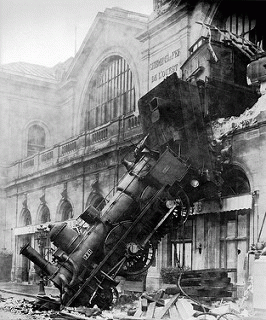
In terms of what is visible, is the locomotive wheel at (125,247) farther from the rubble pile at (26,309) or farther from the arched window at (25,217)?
the arched window at (25,217)

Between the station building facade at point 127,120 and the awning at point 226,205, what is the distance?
27 millimetres

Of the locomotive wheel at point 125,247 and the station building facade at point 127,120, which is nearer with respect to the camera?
the locomotive wheel at point 125,247

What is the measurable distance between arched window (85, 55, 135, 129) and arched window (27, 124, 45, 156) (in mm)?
5500

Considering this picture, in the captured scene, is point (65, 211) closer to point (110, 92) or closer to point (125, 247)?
point (110, 92)

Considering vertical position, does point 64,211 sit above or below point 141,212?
above

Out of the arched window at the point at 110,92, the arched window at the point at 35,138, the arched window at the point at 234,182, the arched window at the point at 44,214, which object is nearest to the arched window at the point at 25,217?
the arched window at the point at 44,214

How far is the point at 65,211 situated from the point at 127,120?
654cm

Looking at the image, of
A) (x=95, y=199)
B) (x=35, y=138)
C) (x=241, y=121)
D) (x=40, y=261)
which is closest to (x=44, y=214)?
(x=95, y=199)

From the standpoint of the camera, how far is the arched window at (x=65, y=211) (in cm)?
2395

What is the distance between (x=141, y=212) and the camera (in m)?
13.4

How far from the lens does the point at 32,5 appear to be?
10.7m

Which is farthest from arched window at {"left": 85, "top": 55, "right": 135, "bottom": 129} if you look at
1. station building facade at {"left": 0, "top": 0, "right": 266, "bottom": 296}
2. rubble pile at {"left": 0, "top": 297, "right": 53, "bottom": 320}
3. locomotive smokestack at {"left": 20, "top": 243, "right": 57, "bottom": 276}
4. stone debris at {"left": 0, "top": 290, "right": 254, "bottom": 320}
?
stone debris at {"left": 0, "top": 290, "right": 254, "bottom": 320}

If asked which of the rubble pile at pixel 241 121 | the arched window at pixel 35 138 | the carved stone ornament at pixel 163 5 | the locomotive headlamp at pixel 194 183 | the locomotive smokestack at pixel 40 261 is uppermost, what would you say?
the carved stone ornament at pixel 163 5

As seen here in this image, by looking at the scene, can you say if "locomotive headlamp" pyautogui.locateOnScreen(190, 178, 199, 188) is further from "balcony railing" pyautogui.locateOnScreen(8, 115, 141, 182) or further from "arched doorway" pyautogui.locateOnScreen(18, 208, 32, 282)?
"arched doorway" pyautogui.locateOnScreen(18, 208, 32, 282)
